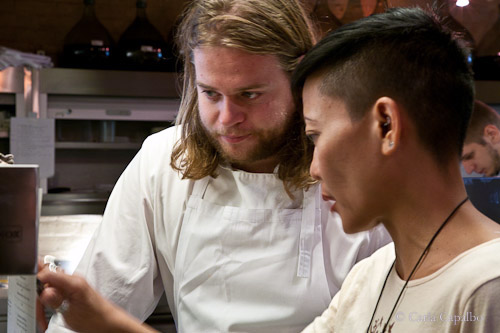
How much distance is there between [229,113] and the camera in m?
1.08

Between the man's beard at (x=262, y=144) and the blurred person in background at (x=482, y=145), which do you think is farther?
the man's beard at (x=262, y=144)

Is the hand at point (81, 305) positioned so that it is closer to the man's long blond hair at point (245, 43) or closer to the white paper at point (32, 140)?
the man's long blond hair at point (245, 43)

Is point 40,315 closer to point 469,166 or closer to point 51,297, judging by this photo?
point 51,297

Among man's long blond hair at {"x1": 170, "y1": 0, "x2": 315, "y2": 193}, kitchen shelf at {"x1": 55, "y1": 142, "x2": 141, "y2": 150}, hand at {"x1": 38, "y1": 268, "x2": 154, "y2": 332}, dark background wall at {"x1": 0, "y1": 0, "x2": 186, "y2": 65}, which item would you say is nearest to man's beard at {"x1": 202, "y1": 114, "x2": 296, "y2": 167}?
man's long blond hair at {"x1": 170, "y1": 0, "x2": 315, "y2": 193}

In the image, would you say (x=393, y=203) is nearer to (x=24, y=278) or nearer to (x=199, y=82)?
(x=24, y=278)

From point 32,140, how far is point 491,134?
7.86 ft

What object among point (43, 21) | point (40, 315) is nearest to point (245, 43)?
point (40, 315)

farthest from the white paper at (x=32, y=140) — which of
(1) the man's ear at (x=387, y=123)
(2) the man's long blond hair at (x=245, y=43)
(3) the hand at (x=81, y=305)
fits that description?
(1) the man's ear at (x=387, y=123)

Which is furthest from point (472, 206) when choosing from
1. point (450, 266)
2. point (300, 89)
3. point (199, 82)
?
point (199, 82)

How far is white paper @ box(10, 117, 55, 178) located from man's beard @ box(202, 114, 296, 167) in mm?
1641

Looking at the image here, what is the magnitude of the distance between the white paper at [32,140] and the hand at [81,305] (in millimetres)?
1975

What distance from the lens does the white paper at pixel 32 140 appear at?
257 cm

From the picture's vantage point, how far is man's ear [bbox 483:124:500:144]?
62 cm

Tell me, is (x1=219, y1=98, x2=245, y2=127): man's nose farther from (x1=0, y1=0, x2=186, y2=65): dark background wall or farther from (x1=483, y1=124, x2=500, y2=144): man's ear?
(x1=0, y1=0, x2=186, y2=65): dark background wall
